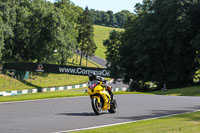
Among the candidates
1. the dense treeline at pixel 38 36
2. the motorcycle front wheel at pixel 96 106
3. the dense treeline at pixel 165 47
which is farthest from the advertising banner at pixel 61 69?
the motorcycle front wheel at pixel 96 106

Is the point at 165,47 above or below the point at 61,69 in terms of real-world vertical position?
above

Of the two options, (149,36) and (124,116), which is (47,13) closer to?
(149,36)

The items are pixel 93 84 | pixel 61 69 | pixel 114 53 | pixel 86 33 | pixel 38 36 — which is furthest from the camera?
pixel 86 33

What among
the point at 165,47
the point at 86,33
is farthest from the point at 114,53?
the point at 86,33

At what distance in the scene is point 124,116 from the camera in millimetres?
13367

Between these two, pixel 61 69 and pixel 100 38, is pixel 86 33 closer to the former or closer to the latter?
pixel 61 69

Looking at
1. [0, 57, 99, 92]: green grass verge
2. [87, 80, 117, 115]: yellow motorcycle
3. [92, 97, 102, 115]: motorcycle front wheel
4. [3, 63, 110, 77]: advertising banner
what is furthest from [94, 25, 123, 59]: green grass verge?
[92, 97, 102, 115]: motorcycle front wheel

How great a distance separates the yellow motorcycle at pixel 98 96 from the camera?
1341 cm

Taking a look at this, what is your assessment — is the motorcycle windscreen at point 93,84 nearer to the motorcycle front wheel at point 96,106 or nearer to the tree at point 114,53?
the motorcycle front wheel at point 96,106

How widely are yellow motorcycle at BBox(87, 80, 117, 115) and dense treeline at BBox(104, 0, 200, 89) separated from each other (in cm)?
3298

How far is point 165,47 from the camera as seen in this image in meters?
48.9

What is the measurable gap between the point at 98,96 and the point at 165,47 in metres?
36.5

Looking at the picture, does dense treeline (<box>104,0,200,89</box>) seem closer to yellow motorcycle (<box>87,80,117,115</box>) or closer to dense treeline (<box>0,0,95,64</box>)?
dense treeline (<box>0,0,95,64</box>)

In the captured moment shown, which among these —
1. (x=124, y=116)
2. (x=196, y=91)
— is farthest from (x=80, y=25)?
(x=124, y=116)
